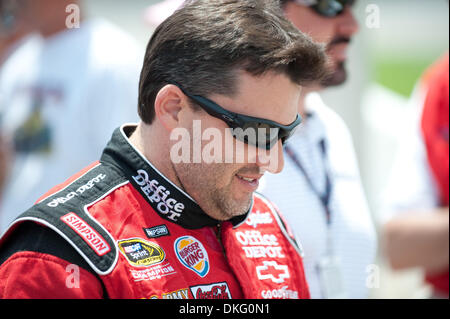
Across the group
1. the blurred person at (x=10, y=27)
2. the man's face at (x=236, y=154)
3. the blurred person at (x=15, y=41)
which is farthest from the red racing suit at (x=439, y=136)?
the blurred person at (x=10, y=27)

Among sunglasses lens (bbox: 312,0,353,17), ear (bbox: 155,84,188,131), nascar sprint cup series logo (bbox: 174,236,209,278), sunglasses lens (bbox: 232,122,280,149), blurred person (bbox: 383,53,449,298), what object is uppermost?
sunglasses lens (bbox: 312,0,353,17)

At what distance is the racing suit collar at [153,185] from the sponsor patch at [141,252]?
0.38ft

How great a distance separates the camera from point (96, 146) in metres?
2.65

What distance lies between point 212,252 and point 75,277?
0.44 meters

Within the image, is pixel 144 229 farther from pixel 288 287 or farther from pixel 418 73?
pixel 418 73

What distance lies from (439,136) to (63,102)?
1.51m

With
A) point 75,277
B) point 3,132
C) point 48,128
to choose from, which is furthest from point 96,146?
point 75,277

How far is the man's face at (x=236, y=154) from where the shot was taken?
1707 millimetres

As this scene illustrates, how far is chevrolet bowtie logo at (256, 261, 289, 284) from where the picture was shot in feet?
6.14

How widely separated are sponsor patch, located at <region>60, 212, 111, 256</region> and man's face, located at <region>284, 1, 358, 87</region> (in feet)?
3.97

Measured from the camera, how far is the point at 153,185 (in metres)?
1.73

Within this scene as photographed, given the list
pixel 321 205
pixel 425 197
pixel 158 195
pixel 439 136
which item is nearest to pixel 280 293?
pixel 158 195

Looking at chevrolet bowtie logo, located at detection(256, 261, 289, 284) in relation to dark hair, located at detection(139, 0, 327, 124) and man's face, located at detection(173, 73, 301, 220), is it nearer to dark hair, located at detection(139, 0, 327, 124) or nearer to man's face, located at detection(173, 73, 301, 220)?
man's face, located at detection(173, 73, 301, 220)

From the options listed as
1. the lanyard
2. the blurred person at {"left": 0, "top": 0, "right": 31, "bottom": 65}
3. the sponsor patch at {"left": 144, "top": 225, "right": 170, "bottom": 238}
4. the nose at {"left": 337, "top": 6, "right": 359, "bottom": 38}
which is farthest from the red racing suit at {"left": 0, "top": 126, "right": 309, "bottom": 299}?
the blurred person at {"left": 0, "top": 0, "right": 31, "bottom": 65}
